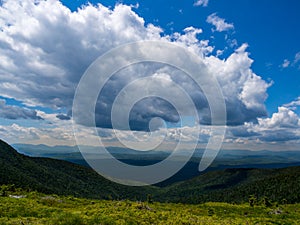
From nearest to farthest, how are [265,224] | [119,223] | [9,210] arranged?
[119,223] < [9,210] < [265,224]

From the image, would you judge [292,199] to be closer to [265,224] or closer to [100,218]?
[265,224]

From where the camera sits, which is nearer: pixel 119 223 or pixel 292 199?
pixel 119 223

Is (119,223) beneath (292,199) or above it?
above

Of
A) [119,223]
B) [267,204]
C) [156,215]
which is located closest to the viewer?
[119,223]

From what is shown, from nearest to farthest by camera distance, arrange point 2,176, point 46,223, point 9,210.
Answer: point 46,223 < point 9,210 < point 2,176

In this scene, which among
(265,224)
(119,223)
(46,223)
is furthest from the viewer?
(265,224)

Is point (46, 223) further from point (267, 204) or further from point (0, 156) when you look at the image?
point (0, 156)

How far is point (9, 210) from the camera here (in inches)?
994

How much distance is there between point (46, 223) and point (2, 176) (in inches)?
5483

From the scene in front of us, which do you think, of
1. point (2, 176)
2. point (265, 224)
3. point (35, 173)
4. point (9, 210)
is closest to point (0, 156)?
point (35, 173)

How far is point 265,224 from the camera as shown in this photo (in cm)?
3041

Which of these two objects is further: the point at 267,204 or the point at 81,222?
the point at 267,204

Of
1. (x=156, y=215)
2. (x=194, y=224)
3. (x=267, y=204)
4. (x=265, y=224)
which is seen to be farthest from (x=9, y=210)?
(x=267, y=204)

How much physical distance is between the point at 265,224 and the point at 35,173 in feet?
683
